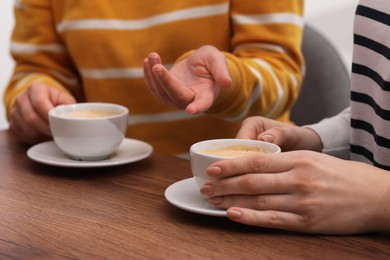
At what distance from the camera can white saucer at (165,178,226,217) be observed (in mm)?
762

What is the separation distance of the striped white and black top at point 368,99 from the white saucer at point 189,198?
0.77 feet

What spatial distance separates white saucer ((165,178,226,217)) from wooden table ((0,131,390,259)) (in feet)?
0.05

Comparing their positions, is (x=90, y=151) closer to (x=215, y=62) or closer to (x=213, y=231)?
(x=215, y=62)

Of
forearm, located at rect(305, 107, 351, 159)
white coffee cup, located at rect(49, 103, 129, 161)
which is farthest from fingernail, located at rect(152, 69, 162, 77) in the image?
forearm, located at rect(305, 107, 351, 159)

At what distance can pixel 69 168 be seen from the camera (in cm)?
104

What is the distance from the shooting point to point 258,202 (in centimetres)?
75

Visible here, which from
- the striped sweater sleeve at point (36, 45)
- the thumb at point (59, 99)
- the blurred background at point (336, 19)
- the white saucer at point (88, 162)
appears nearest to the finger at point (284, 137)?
the white saucer at point (88, 162)

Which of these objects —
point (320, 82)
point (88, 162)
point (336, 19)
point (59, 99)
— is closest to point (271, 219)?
point (88, 162)

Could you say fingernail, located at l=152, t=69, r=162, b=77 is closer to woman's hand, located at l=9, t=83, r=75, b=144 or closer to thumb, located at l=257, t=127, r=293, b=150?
thumb, located at l=257, t=127, r=293, b=150

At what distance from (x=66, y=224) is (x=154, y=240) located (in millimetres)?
121

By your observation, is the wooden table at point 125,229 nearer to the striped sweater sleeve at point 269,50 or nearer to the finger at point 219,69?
the finger at point 219,69

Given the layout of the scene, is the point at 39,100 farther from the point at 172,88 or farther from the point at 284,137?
the point at 284,137

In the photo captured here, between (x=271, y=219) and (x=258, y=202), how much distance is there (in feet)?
0.09

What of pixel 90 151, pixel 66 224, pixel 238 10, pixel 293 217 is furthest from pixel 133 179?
pixel 238 10
